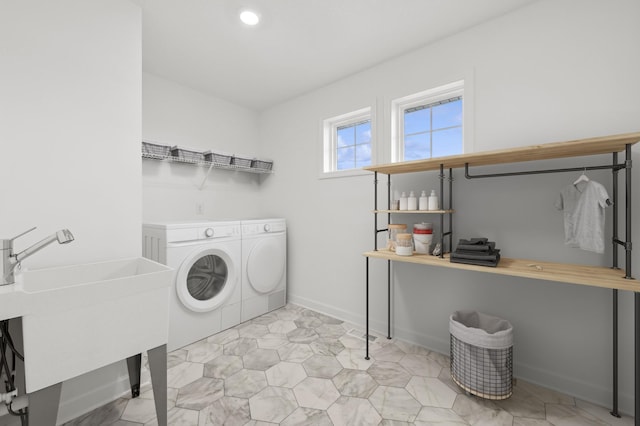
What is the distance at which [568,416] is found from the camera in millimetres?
1478

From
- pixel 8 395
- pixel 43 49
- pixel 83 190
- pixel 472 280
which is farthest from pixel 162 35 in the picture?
pixel 472 280

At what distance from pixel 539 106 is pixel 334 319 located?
7.62 feet

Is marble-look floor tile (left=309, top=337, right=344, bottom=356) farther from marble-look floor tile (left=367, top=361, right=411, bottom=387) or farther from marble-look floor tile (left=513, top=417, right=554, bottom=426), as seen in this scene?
marble-look floor tile (left=513, top=417, right=554, bottom=426)

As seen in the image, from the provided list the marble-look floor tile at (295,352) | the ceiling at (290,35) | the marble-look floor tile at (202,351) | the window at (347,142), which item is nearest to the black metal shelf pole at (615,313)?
the ceiling at (290,35)

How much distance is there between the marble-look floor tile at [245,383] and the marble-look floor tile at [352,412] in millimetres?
475

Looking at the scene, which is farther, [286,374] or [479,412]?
[286,374]

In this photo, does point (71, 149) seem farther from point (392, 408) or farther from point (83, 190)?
point (392, 408)

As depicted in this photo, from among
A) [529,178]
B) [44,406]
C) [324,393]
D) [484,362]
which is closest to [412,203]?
[529,178]

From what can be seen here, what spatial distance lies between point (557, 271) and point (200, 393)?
6.87ft

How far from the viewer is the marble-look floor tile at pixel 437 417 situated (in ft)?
4.68

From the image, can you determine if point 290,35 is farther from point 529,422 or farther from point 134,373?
point 529,422

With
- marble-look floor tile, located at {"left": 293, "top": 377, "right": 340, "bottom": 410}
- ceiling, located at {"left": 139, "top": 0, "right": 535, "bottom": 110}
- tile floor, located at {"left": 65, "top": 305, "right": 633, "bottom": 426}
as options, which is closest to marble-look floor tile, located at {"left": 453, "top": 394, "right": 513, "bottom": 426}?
tile floor, located at {"left": 65, "top": 305, "right": 633, "bottom": 426}

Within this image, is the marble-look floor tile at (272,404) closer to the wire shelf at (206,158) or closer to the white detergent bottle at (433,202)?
the white detergent bottle at (433,202)

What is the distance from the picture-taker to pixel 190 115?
2.85 meters
